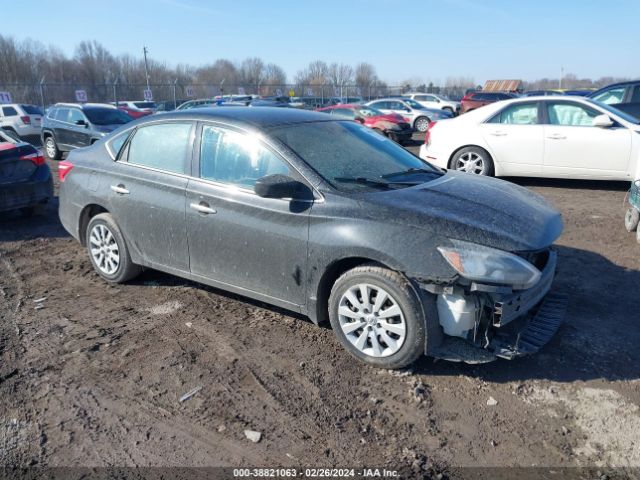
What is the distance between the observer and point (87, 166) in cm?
521

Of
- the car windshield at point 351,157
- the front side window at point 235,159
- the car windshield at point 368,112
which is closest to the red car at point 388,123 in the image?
the car windshield at point 368,112

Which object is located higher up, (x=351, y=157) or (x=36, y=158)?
(x=351, y=157)

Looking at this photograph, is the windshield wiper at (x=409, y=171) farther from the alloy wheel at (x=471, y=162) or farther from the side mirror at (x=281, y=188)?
the alloy wheel at (x=471, y=162)

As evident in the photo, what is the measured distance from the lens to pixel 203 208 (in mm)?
4176

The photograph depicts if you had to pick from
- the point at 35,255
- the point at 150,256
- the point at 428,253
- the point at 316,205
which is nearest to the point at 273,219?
the point at 316,205

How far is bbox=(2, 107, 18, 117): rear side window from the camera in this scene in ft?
68.9

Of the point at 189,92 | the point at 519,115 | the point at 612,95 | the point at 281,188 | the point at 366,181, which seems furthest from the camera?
the point at 189,92

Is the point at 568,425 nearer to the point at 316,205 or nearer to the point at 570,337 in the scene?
the point at 570,337

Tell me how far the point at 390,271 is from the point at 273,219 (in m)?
0.99

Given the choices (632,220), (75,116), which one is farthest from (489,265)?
(75,116)

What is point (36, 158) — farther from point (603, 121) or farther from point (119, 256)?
point (603, 121)

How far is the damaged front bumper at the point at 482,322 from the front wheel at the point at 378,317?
14cm

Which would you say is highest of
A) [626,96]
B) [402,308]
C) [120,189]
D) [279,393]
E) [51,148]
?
[626,96]

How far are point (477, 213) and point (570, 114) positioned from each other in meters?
6.32
